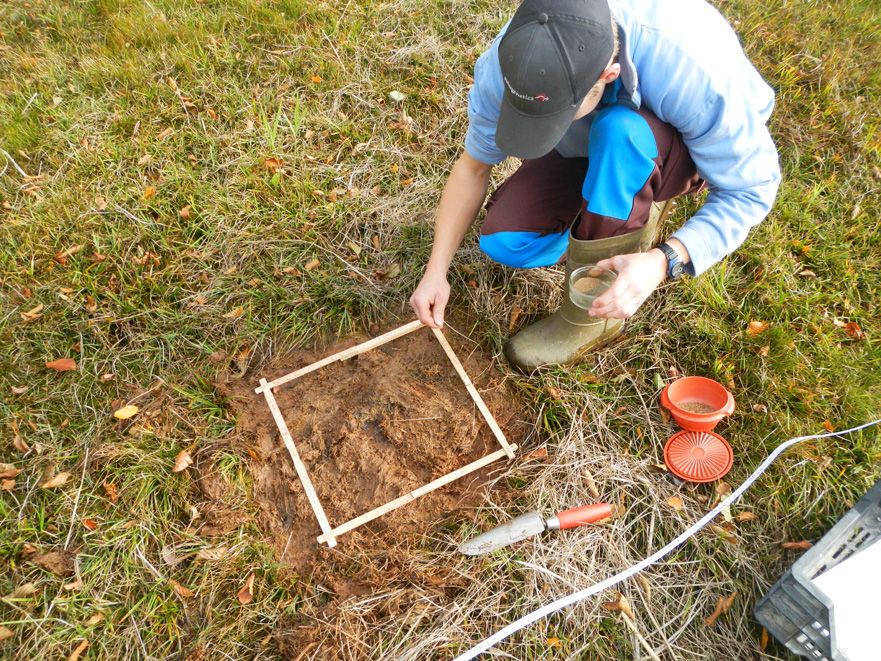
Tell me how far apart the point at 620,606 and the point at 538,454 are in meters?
0.57

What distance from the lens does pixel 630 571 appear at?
190 cm

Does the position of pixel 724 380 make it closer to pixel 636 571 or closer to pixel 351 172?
pixel 636 571

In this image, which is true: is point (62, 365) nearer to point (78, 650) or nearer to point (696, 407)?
point (78, 650)

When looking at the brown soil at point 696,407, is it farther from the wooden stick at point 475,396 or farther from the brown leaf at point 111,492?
the brown leaf at point 111,492

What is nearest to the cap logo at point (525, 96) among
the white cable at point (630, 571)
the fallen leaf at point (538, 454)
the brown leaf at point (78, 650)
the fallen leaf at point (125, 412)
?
the fallen leaf at point (538, 454)

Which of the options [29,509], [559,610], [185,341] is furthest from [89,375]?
[559,610]

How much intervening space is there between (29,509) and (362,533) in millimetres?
1208

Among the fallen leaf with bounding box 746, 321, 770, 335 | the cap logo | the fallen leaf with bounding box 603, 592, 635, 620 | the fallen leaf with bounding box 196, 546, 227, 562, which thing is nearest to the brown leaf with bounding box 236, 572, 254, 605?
the fallen leaf with bounding box 196, 546, 227, 562

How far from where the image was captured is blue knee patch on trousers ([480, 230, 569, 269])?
7.38 ft

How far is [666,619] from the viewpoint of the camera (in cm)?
190

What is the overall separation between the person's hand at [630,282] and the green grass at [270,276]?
0.67 metres

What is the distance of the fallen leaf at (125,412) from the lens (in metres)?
2.25

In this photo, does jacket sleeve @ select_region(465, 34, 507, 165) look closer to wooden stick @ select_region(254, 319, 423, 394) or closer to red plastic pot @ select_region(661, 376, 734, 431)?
wooden stick @ select_region(254, 319, 423, 394)

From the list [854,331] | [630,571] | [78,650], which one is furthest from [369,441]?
[854,331]
